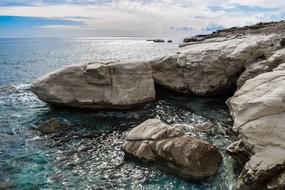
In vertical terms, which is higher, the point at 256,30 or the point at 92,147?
the point at 256,30

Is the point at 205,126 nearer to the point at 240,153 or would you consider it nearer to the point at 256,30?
the point at 240,153

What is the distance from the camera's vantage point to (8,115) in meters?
24.2

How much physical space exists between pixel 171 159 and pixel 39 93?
13.7m

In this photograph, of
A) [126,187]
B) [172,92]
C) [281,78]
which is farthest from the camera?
[172,92]

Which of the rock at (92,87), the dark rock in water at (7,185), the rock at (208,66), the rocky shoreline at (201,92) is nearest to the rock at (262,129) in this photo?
the rocky shoreline at (201,92)

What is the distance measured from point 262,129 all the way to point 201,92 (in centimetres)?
1386

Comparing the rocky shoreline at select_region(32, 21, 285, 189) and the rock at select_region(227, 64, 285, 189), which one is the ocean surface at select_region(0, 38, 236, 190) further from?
the rock at select_region(227, 64, 285, 189)

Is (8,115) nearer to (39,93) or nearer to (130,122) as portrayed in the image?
(39,93)

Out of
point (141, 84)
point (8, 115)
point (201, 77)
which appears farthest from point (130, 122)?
point (8, 115)

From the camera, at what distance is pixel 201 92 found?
26.0 meters

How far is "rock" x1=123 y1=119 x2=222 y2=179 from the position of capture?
1360cm

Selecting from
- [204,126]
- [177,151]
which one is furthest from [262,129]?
[204,126]

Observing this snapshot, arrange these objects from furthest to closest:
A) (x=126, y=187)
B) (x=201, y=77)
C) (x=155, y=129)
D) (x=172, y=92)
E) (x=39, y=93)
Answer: (x=172, y=92)
(x=201, y=77)
(x=39, y=93)
(x=155, y=129)
(x=126, y=187)

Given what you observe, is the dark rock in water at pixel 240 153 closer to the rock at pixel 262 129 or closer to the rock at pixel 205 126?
the rock at pixel 262 129
